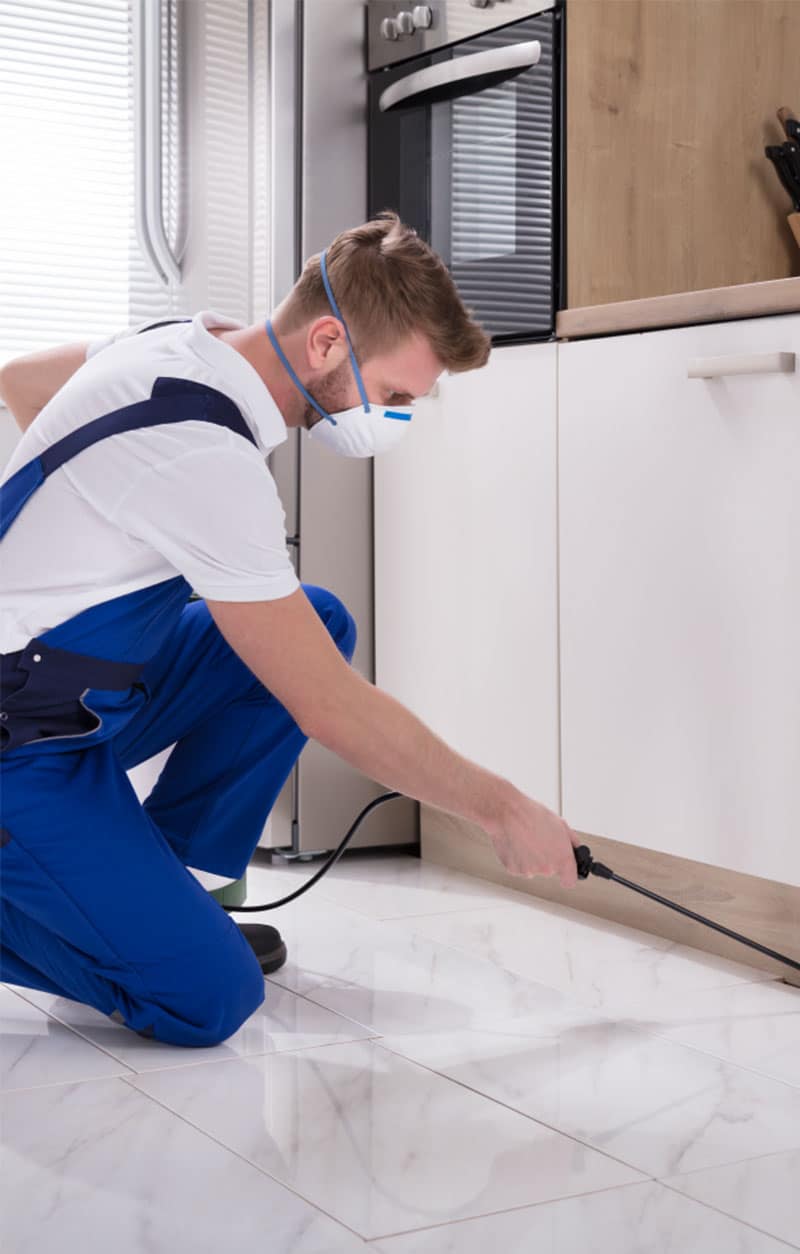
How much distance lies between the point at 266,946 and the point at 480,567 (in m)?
0.66

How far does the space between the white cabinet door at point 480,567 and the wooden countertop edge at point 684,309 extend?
7cm

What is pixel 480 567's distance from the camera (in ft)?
7.17

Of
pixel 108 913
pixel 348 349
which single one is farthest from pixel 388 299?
pixel 108 913

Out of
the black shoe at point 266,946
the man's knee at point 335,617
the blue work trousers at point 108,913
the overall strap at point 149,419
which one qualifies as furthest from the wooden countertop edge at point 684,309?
the black shoe at point 266,946

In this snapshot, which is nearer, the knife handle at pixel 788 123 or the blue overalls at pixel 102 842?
the blue overalls at pixel 102 842

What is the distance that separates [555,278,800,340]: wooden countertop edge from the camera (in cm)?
169

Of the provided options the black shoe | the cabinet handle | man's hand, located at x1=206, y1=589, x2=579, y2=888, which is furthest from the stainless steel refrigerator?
man's hand, located at x1=206, y1=589, x2=579, y2=888

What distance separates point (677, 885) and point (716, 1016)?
1.03 feet

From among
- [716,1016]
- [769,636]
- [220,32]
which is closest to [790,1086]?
[716,1016]

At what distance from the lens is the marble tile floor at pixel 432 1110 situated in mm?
1125

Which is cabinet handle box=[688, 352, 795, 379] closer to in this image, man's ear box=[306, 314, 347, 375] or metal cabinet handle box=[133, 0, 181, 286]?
man's ear box=[306, 314, 347, 375]

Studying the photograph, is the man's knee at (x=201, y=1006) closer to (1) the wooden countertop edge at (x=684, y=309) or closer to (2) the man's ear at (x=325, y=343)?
(2) the man's ear at (x=325, y=343)

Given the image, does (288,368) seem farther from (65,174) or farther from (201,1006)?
(65,174)

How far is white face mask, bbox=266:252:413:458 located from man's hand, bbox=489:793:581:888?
0.40 metres
